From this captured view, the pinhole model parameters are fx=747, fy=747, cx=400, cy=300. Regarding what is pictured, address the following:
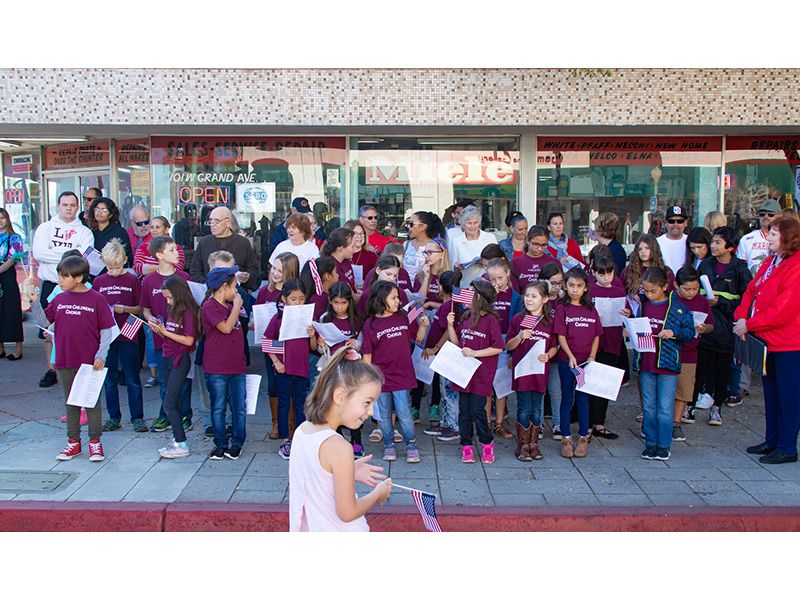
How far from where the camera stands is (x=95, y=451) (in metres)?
6.07

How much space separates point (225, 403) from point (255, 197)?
4.91m

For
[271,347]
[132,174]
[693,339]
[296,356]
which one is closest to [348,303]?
[296,356]

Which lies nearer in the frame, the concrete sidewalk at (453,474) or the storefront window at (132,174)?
the concrete sidewalk at (453,474)

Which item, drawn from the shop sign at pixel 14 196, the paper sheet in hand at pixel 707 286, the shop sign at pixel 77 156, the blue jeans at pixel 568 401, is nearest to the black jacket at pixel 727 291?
the paper sheet in hand at pixel 707 286

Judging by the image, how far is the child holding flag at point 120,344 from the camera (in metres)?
6.84

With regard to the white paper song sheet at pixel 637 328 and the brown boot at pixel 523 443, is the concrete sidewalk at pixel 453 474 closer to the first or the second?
the brown boot at pixel 523 443

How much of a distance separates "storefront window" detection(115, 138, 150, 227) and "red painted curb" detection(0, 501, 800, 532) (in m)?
6.23

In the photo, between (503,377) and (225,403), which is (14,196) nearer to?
(225,403)

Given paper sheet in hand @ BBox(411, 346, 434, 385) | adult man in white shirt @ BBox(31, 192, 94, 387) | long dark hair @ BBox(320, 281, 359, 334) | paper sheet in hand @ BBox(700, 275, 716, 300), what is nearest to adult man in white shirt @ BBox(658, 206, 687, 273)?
paper sheet in hand @ BBox(700, 275, 716, 300)

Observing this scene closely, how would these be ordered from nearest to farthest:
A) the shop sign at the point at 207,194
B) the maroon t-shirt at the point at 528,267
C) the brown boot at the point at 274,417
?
the brown boot at the point at 274,417
the maroon t-shirt at the point at 528,267
the shop sign at the point at 207,194

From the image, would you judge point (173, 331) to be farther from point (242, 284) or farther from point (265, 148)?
point (265, 148)

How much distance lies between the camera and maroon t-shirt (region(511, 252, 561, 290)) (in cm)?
716

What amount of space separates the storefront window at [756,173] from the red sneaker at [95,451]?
8.49 metres

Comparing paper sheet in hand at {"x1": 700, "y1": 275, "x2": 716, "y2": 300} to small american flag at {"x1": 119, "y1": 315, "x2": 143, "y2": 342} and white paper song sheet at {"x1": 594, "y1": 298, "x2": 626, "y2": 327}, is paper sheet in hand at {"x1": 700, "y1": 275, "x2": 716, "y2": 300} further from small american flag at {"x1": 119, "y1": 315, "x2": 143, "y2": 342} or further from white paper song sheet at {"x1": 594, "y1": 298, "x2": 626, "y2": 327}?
small american flag at {"x1": 119, "y1": 315, "x2": 143, "y2": 342}
